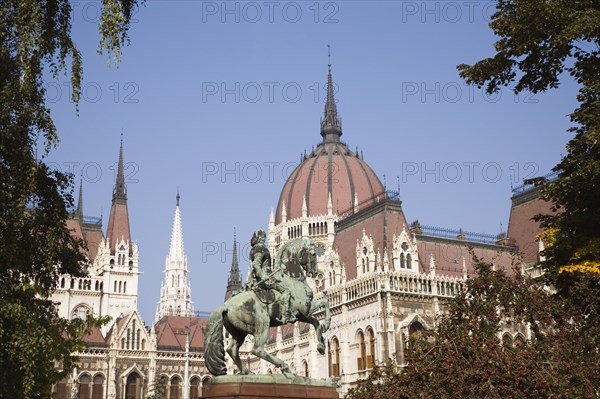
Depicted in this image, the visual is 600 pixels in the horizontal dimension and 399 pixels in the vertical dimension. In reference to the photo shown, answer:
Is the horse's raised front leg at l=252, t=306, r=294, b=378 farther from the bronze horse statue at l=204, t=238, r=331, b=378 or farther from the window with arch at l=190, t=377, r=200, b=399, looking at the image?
the window with arch at l=190, t=377, r=200, b=399

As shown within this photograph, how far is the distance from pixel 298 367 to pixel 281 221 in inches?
877

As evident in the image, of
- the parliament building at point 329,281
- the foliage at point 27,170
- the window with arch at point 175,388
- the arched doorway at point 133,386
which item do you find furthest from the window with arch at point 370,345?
the foliage at point 27,170

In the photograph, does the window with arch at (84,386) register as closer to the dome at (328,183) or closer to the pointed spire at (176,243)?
the dome at (328,183)

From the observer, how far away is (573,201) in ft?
77.9

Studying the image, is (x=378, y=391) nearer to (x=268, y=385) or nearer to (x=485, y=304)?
(x=485, y=304)

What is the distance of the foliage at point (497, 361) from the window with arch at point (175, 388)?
184 feet

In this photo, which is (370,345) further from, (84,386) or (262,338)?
(262,338)

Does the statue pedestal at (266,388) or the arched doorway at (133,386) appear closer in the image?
the statue pedestal at (266,388)

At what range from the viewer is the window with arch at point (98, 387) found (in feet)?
237

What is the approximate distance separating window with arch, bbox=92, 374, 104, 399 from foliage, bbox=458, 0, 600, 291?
55662 millimetres

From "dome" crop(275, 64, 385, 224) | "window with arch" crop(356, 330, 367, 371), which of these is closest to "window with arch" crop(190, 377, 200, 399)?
"dome" crop(275, 64, 385, 224)

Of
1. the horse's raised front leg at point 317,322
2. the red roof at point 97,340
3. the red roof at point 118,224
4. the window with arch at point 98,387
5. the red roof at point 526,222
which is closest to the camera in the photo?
the horse's raised front leg at point 317,322

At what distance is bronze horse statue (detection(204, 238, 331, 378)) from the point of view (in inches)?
617

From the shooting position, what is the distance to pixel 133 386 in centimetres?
7444
